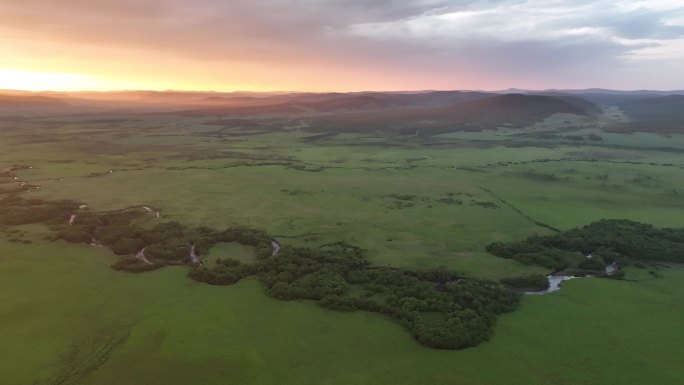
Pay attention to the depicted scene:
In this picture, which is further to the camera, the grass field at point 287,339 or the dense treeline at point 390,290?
the dense treeline at point 390,290

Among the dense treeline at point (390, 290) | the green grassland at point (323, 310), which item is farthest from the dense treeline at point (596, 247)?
the dense treeline at point (390, 290)

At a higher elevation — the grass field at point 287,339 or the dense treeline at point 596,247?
the dense treeline at point 596,247

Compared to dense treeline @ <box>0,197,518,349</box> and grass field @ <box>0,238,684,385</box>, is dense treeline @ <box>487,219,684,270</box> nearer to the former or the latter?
grass field @ <box>0,238,684,385</box>

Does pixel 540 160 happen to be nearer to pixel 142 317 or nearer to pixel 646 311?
pixel 646 311

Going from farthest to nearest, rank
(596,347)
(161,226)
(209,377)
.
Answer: (161,226), (596,347), (209,377)

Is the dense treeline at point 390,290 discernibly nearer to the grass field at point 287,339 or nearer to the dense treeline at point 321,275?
the dense treeline at point 321,275

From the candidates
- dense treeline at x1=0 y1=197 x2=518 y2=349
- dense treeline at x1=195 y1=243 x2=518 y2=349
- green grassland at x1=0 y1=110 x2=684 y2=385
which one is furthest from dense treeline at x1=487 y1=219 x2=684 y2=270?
dense treeline at x1=195 y1=243 x2=518 y2=349

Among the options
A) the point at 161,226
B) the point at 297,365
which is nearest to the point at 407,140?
the point at 161,226

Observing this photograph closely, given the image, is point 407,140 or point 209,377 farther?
point 407,140
